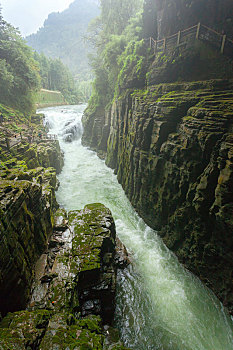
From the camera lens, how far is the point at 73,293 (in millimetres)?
6023

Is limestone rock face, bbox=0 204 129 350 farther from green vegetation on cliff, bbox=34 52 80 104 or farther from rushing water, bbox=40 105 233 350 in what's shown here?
green vegetation on cliff, bbox=34 52 80 104

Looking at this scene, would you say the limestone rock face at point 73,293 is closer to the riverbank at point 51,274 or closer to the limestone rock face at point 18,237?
the riverbank at point 51,274

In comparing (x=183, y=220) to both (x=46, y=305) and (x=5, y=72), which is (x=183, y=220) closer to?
(x=46, y=305)

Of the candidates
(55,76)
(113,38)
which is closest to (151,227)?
(113,38)

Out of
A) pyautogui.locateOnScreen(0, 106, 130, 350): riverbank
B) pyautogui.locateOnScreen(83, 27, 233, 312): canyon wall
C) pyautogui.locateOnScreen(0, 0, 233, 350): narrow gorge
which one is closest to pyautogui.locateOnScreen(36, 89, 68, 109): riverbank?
pyautogui.locateOnScreen(0, 0, 233, 350): narrow gorge

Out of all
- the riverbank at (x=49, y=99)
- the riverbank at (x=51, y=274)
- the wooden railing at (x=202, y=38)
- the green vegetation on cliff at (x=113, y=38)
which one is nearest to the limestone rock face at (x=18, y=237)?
the riverbank at (x=51, y=274)

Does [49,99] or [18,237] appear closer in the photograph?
[18,237]

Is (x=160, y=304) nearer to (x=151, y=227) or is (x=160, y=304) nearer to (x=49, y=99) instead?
(x=151, y=227)

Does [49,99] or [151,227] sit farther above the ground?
[49,99]

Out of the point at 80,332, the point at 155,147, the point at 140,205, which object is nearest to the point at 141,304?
the point at 80,332

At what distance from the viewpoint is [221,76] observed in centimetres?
955

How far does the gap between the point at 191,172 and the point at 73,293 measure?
6961 mm

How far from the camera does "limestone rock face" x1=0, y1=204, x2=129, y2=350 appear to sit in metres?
4.21

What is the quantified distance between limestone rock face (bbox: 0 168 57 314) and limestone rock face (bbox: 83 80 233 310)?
6.79 meters
